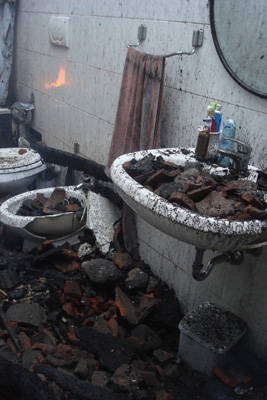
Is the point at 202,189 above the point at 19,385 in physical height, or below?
above

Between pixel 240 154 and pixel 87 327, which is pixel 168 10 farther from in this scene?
pixel 87 327

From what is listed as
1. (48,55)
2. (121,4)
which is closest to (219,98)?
(121,4)

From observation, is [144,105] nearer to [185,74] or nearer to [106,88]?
[185,74]

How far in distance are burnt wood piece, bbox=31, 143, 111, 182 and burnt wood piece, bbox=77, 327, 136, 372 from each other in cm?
141

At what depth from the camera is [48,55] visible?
4441 mm

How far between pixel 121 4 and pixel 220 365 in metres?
2.72

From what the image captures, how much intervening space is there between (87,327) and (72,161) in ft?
6.38

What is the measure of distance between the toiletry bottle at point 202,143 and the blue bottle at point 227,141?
10cm

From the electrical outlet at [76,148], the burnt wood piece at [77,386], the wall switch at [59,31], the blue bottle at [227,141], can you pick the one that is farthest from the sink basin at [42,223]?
the wall switch at [59,31]

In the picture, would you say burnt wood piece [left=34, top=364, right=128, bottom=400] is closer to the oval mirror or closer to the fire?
the oval mirror

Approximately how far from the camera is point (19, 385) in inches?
69.7

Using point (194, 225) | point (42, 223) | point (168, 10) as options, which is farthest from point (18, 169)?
point (194, 225)

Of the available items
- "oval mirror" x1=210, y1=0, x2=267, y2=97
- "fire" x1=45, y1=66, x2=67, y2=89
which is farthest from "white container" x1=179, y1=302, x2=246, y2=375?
"fire" x1=45, y1=66, x2=67, y2=89

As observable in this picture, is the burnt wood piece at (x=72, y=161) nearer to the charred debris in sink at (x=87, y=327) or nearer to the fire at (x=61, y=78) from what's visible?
the charred debris in sink at (x=87, y=327)
